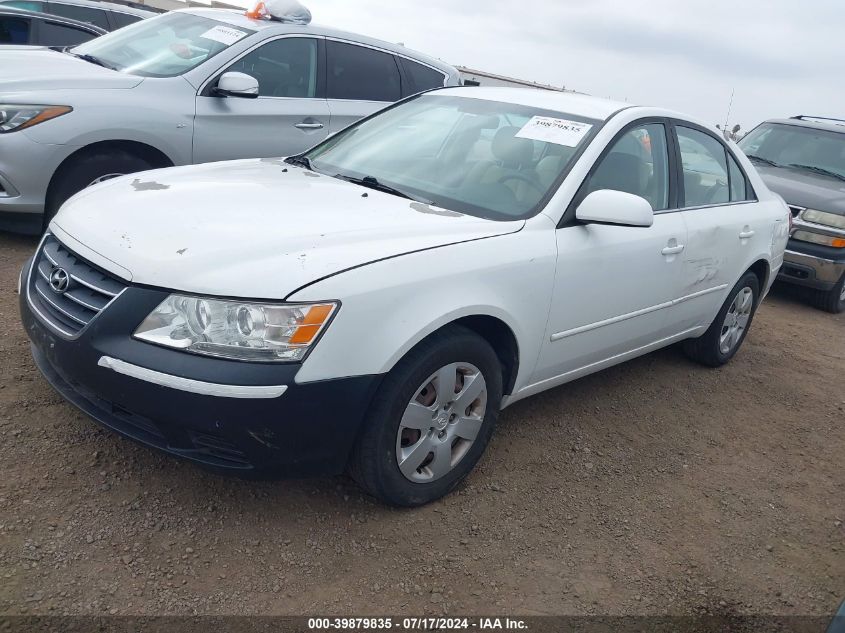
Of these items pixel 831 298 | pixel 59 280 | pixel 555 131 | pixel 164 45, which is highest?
pixel 555 131

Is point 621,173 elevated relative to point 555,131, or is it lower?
lower

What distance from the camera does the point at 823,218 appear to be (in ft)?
22.6

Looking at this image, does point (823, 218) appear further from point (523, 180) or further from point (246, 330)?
point (246, 330)

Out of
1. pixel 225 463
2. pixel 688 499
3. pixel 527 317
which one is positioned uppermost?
pixel 527 317

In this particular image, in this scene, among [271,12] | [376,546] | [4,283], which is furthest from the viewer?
[271,12]

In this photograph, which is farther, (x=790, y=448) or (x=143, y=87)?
(x=143, y=87)

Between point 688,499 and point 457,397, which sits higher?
point 457,397

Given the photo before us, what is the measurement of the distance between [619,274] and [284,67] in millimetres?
3249

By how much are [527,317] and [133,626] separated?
5.74 feet

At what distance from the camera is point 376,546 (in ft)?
8.60

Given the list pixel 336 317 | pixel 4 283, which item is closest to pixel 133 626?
pixel 336 317

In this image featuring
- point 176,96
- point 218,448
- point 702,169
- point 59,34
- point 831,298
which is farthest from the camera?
point 59,34

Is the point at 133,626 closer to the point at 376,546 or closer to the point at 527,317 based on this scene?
the point at 376,546

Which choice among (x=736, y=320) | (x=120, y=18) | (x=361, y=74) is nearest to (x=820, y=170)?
(x=736, y=320)
